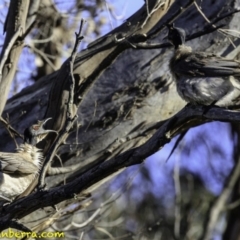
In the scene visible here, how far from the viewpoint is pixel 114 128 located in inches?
255

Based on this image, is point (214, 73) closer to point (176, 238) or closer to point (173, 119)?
point (173, 119)

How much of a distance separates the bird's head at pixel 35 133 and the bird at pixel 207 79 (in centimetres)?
109

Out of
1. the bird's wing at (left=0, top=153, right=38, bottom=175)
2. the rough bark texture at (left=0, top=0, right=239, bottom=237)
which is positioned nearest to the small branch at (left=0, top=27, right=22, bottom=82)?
the rough bark texture at (left=0, top=0, right=239, bottom=237)

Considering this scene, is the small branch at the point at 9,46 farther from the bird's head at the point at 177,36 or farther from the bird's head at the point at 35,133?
the bird's head at the point at 177,36

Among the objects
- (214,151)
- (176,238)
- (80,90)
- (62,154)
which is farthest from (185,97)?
(214,151)

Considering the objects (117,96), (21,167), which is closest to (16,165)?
(21,167)

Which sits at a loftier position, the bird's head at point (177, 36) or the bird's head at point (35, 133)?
the bird's head at point (177, 36)

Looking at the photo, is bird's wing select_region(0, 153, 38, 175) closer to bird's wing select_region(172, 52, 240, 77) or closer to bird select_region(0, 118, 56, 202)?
bird select_region(0, 118, 56, 202)

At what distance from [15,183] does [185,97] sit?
4.75 ft

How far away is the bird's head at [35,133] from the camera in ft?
19.4

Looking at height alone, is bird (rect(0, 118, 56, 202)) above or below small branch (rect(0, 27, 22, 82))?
below

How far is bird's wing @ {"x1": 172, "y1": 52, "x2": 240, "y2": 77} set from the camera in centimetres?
552

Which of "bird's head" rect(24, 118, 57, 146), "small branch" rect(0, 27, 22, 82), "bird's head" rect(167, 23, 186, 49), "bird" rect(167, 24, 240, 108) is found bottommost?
"bird" rect(167, 24, 240, 108)

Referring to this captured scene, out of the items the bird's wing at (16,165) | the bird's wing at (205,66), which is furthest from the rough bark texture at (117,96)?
→ the bird's wing at (205,66)
